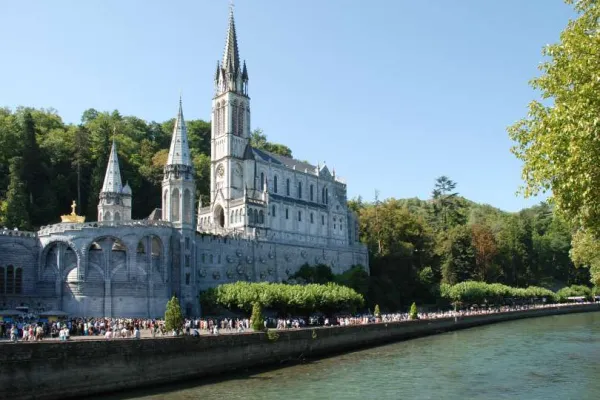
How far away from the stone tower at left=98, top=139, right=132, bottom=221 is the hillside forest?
8145 mm

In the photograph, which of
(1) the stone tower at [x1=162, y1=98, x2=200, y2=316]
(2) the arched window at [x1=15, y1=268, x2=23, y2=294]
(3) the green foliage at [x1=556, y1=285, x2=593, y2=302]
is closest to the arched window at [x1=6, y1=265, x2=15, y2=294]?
(2) the arched window at [x1=15, y1=268, x2=23, y2=294]

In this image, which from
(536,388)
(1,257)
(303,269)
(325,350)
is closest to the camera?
(536,388)

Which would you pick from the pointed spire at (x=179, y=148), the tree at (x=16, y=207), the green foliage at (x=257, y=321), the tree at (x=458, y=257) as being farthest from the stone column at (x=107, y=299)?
the tree at (x=458, y=257)

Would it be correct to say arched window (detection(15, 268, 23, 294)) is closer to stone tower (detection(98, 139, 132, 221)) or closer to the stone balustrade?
the stone balustrade

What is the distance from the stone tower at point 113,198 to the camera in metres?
68.0

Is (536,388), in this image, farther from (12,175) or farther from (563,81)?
(12,175)

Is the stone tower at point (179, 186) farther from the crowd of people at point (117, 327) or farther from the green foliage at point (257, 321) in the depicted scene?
the green foliage at point (257, 321)

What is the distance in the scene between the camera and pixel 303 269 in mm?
74438

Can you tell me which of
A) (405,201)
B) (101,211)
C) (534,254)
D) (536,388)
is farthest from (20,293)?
(405,201)

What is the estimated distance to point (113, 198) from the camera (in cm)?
6869

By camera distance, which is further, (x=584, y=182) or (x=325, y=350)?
(x=325, y=350)

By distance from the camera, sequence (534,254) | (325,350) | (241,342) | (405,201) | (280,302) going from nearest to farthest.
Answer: (241,342) → (325,350) → (280,302) → (534,254) → (405,201)

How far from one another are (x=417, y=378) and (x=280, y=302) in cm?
2122

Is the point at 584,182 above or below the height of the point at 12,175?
below
